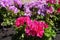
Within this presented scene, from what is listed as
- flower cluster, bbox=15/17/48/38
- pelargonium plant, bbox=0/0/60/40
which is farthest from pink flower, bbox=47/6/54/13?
flower cluster, bbox=15/17/48/38

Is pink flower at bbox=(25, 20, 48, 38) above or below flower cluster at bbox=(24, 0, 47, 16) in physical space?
below

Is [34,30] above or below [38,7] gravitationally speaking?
below

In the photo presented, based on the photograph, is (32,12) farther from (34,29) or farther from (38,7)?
(34,29)

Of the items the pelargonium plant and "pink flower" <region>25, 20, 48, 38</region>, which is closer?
"pink flower" <region>25, 20, 48, 38</region>

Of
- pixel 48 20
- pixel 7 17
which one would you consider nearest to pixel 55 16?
pixel 48 20

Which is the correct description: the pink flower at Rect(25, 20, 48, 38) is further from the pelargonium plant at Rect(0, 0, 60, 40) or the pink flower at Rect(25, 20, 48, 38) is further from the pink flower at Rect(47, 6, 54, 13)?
the pink flower at Rect(47, 6, 54, 13)

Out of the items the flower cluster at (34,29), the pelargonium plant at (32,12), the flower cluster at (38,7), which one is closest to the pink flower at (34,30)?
the flower cluster at (34,29)

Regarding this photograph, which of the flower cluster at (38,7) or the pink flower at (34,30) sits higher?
the flower cluster at (38,7)

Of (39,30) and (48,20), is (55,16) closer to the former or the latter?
(48,20)

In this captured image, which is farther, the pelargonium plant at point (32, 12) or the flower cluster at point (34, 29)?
the pelargonium plant at point (32, 12)

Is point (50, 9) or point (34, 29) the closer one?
point (34, 29)

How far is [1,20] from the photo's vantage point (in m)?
3.98

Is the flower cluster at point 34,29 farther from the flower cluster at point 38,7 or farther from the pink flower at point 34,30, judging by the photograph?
the flower cluster at point 38,7

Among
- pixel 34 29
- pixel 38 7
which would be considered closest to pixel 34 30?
pixel 34 29
